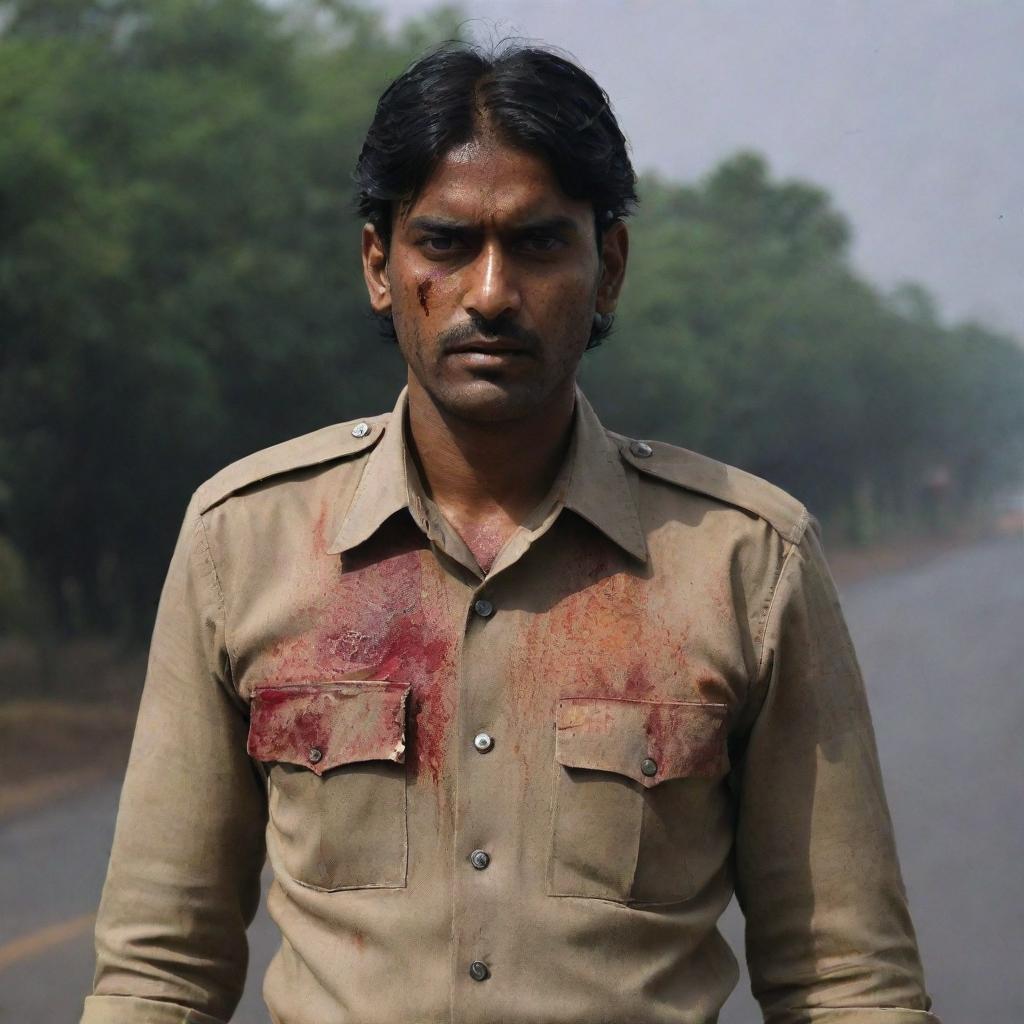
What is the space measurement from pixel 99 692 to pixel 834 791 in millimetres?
10241

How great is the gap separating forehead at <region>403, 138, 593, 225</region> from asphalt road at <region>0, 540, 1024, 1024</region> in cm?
501

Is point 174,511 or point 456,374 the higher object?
point 174,511

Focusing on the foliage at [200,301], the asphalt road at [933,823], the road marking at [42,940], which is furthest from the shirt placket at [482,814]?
the foliage at [200,301]

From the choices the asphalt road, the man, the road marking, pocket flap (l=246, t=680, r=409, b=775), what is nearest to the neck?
the man

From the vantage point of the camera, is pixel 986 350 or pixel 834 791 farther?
pixel 986 350

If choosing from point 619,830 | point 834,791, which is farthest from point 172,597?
point 834,791

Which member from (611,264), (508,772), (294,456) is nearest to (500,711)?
(508,772)

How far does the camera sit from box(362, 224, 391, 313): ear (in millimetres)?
1981

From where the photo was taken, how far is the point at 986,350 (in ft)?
37.2

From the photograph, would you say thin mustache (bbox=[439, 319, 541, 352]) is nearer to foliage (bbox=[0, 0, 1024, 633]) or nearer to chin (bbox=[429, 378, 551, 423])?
chin (bbox=[429, 378, 551, 423])

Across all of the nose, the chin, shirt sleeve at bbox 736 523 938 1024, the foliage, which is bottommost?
shirt sleeve at bbox 736 523 938 1024

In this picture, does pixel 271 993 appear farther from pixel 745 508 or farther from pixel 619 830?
pixel 745 508

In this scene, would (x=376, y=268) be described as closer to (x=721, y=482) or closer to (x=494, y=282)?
(x=494, y=282)

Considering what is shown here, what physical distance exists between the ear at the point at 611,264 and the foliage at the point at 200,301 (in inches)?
330
